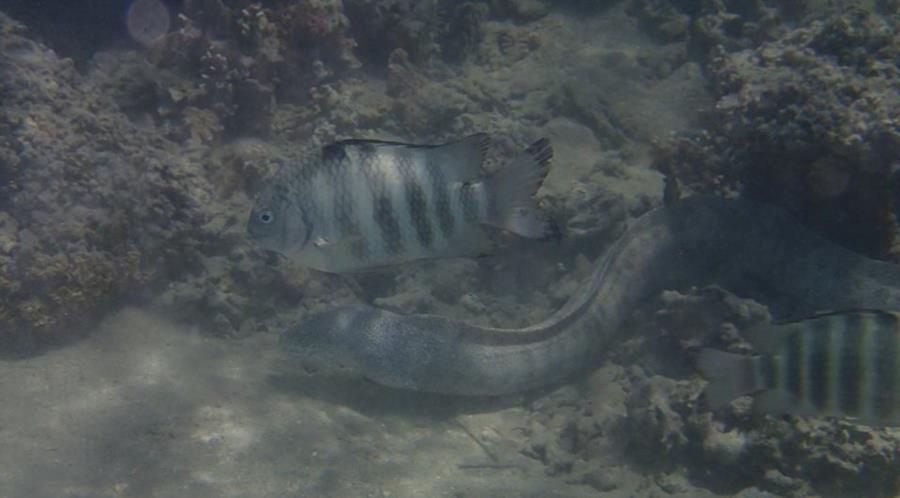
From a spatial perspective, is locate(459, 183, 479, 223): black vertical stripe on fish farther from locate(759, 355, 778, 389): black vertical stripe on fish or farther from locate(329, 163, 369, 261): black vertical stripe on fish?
locate(759, 355, 778, 389): black vertical stripe on fish

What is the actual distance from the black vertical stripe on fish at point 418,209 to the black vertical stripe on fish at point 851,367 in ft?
8.16

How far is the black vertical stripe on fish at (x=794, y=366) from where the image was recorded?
3469 millimetres

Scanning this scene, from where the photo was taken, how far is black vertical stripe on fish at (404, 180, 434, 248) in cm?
348

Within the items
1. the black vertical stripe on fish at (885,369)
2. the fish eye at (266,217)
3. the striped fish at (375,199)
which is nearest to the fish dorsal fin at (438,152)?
the striped fish at (375,199)

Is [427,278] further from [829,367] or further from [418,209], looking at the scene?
[829,367]

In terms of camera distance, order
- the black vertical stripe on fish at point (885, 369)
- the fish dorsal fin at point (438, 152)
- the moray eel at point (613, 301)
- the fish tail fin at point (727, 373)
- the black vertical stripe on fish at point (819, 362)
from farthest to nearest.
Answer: the moray eel at point (613, 301), the fish tail fin at point (727, 373), the fish dorsal fin at point (438, 152), the black vertical stripe on fish at point (819, 362), the black vertical stripe on fish at point (885, 369)

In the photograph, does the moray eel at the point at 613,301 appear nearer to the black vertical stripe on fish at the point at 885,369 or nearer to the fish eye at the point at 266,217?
the fish eye at the point at 266,217

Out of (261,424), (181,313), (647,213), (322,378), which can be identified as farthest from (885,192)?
(181,313)

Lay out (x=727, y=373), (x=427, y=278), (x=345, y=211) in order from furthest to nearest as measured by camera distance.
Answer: (x=427, y=278) < (x=727, y=373) < (x=345, y=211)

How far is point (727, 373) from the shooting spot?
3.67 meters

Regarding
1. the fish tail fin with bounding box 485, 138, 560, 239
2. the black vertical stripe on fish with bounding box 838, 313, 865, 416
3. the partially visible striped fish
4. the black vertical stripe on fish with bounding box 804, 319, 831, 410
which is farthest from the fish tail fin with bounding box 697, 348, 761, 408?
the fish tail fin with bounding box 485, 138, 560, 239

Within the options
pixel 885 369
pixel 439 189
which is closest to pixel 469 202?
pixel 439 189

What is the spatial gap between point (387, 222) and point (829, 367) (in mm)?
2728

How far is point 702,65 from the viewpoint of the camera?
30.6ft
